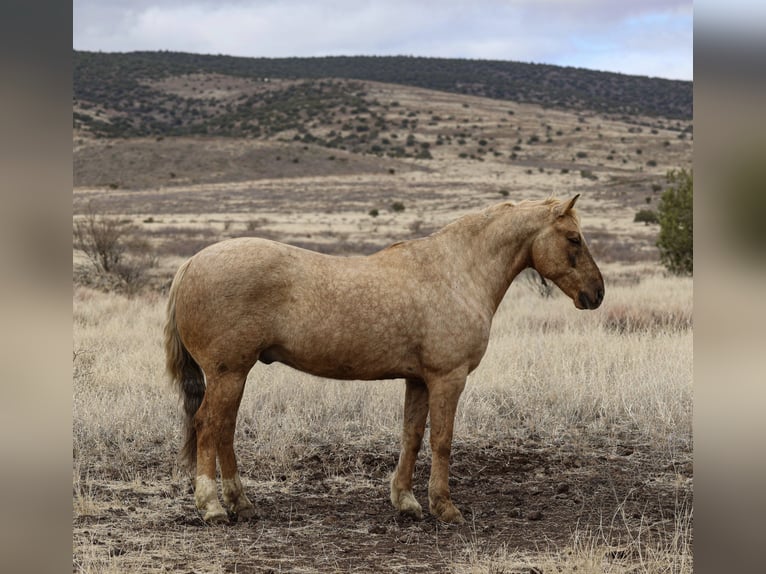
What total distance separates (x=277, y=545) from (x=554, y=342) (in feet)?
20.7

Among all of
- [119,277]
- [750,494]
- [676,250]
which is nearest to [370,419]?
[750,494]

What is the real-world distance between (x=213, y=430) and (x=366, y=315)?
3.88ft

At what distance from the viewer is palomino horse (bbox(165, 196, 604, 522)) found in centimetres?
479

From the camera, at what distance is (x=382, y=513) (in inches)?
211

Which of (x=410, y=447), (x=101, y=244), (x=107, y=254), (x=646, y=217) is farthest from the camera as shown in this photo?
(x=646, y=217)

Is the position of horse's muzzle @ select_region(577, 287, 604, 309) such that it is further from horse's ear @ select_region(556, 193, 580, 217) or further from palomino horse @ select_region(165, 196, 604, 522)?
horse's ear @ select_region(556, 193, 580, 217)

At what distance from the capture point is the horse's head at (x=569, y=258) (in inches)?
205

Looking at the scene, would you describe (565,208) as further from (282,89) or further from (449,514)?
(282,89)

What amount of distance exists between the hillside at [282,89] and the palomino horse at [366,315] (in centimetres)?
7988

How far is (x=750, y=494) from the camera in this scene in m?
1.56

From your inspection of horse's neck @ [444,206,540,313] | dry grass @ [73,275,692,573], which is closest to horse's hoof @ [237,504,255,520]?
dry grass @ [73,275,692,573]

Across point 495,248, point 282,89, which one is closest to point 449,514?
point 495,248

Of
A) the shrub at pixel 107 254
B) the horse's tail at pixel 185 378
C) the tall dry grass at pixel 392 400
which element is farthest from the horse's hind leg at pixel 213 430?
the shrub at pixel 107 254

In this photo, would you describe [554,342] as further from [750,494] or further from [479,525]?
[750,494]
